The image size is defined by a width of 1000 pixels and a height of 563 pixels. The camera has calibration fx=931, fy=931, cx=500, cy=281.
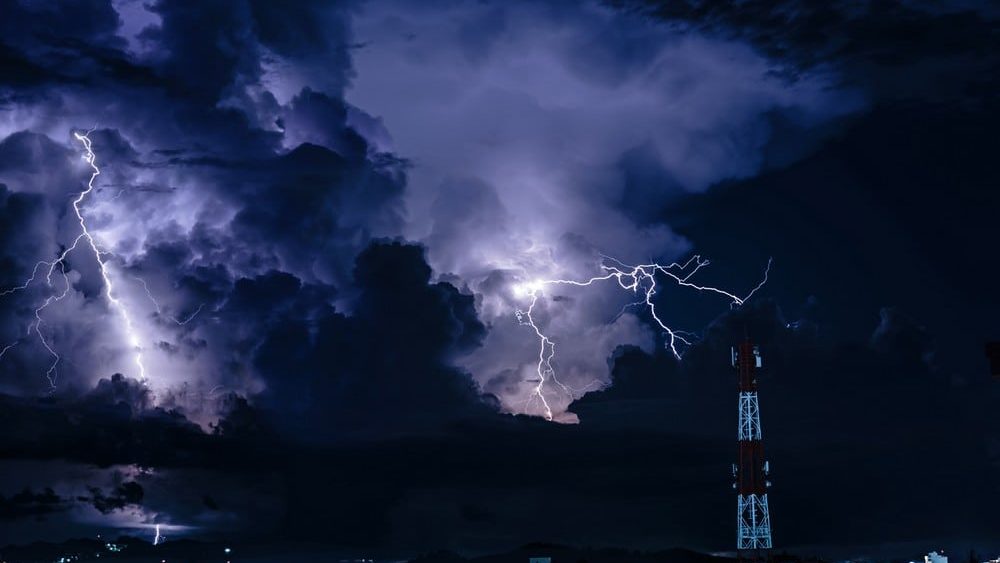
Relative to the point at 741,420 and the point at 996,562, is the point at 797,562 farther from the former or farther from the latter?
the point at 741,420

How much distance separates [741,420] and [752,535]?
343 inches

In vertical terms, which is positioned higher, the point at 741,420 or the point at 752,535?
the point at 741,420

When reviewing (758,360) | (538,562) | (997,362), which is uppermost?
(758,360)

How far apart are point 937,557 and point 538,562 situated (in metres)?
44.4

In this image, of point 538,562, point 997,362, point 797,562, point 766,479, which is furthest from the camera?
point 538,562

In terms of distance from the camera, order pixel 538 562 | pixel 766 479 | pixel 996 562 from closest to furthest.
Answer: pixel 766 479 → pixel 996 562 → pixel 538 562

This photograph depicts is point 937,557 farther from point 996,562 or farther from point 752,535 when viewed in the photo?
point 752,535

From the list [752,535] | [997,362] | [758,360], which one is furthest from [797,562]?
[997,362]

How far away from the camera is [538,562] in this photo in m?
113

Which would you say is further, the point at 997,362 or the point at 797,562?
the point at 797,562

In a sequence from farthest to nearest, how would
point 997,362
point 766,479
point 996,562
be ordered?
point 996,562 → point 766,479 → point 997,362

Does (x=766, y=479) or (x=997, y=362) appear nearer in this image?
(x=997, y=362)

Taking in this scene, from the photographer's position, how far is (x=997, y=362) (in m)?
43.5

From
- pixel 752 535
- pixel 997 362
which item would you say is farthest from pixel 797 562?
pixel 997 362
